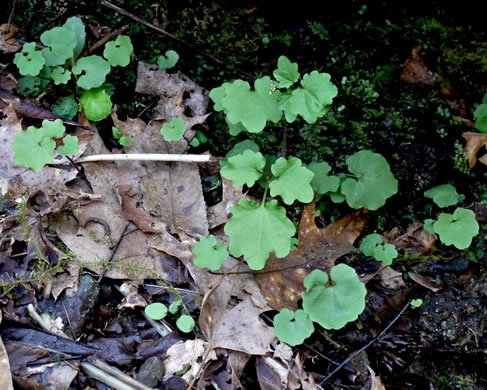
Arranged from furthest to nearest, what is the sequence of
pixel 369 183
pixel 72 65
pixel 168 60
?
pixel 168 60
pixel 72 65
pixel 369 183

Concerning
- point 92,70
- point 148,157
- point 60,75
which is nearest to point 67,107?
point 60,75

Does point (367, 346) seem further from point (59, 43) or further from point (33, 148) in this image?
point (59, 43)

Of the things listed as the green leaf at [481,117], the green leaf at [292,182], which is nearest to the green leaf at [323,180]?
the green leaf at [292,182]

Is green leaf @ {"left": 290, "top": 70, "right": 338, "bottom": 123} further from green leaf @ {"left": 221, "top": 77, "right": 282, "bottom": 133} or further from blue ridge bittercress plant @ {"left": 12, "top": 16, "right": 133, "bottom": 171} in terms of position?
blue ridge bittercress plant @ {"left": 12, "top": 16, "right": 133, "bottom": 171}

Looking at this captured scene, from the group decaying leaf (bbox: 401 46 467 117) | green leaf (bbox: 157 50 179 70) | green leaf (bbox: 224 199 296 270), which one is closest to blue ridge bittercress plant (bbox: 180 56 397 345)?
green leaf (bbox: 224 199 296 270)

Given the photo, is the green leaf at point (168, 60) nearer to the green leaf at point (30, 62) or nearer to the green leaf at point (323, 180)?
the green leaf at point (30, 62)
